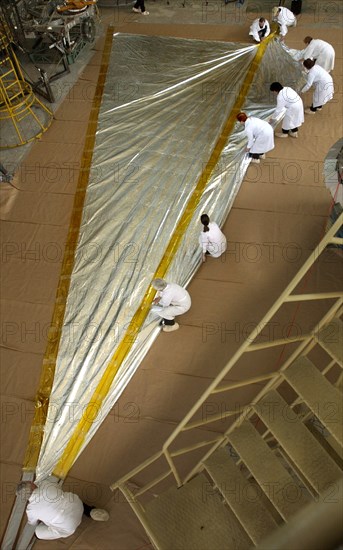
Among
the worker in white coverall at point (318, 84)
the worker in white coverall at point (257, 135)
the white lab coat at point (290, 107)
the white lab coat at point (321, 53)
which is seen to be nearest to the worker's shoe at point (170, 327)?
the worker in white coverall at point (257, 135)

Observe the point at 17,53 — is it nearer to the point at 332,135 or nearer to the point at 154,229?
the point at 154,229

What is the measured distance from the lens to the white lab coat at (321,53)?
21.5 feet

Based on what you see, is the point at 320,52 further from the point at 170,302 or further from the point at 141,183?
the point at 170,302

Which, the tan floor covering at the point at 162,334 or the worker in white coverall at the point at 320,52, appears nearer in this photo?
the tan floor covering at the point at 162,334

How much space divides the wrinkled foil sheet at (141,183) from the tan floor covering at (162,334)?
0.72ft

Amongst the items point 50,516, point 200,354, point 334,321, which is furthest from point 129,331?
point 334,321

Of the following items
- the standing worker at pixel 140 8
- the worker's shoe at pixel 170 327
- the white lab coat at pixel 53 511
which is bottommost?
the white lab coat at pixel 53 511

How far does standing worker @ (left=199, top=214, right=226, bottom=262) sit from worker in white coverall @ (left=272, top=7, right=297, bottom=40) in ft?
14.9

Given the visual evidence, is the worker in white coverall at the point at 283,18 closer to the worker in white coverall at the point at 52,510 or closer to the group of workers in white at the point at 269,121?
the group of workers in white at the point at 269,121

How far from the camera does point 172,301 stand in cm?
449

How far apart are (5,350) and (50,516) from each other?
6.03 feet

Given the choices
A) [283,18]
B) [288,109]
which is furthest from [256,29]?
[288,109]

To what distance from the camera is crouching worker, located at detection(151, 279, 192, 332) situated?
4375 mm

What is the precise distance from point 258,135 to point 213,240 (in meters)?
1.66
